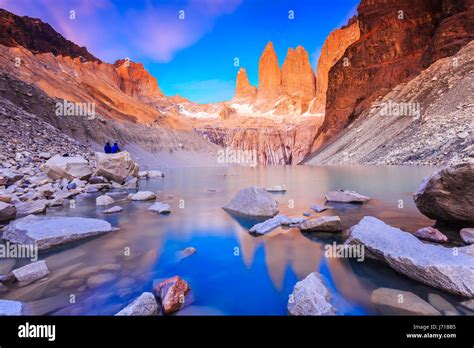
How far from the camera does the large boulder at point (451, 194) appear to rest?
15.4 feet

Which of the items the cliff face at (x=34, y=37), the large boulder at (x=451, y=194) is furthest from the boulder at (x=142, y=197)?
the cliff face at (x=34, y=37)

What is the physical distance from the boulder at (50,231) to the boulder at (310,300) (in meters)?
4.98

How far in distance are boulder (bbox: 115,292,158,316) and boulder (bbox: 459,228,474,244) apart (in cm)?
553

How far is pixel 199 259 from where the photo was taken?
461 centimetres

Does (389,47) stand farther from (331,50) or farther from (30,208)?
(30,208)

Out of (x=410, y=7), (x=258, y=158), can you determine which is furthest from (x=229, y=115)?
(x=410, y=7)

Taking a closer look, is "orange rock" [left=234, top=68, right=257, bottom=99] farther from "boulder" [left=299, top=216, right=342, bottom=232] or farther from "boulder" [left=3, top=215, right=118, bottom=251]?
"boulder" [left=3, top=215, right=118, bottom=251]

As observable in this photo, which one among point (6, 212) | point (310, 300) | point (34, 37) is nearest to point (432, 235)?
point (310, 300)

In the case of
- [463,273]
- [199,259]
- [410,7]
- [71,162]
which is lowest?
[199,259]

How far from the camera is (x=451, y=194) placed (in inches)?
198

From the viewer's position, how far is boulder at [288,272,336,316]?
8.91 ft

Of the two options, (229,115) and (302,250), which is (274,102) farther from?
(302,250)

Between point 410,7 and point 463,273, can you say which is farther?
point 410,7
